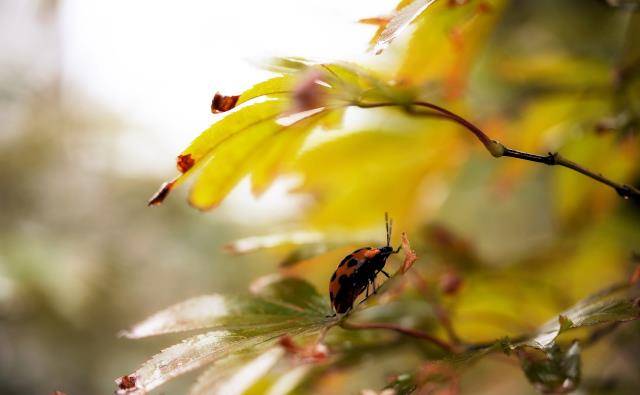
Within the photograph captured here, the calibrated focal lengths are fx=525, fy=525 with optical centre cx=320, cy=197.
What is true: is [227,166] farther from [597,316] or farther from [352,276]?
[597,316]

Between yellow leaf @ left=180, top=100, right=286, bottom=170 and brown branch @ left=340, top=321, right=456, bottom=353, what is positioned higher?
yellow leaf @ left=180, top=100, right=286, bottom=170

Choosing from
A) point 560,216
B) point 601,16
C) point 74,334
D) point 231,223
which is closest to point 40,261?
point 74,334

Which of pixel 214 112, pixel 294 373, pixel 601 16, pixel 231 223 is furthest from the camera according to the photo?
pixel 231 223

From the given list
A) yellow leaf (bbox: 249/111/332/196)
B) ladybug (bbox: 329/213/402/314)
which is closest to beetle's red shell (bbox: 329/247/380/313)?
ladybug (bbox: 329/213/402/314)

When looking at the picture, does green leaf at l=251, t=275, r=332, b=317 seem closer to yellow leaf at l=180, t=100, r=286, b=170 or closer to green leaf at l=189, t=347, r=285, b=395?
green leaf at l=189, t=347, r=285, b=395

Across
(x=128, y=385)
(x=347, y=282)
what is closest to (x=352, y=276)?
(x=347, y=282)

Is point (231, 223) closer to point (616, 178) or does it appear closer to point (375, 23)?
point (616, 178)
